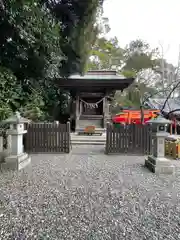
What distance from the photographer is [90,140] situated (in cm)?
728

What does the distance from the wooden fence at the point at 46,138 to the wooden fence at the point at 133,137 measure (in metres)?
1.52

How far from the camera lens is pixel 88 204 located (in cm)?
231

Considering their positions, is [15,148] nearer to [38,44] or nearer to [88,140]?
[88,140]

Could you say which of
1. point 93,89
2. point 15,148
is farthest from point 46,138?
point 93,89

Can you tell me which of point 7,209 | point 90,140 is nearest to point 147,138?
point 90,140

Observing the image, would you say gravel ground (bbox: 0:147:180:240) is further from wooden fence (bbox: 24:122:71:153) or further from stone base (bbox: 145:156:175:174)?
wooden fence (bbox: 24:122:71:153)

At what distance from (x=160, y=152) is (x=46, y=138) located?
358cm

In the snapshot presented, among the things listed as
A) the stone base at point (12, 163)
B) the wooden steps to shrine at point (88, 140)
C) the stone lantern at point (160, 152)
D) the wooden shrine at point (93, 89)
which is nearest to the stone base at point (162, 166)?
the stone lantern at point (160, 152)

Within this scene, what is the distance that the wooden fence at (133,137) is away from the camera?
541 centimetres

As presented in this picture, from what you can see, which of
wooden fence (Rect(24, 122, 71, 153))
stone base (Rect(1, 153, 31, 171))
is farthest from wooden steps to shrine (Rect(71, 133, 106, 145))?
stone base (Rect(1, 153, 31, 171))

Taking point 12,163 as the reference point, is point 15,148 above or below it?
above

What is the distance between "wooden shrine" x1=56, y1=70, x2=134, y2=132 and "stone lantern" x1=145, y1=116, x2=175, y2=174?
194 inches

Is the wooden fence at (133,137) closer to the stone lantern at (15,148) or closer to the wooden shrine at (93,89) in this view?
the stone lantern at (15,148)

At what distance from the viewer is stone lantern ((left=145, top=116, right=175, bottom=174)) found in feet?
12.3
